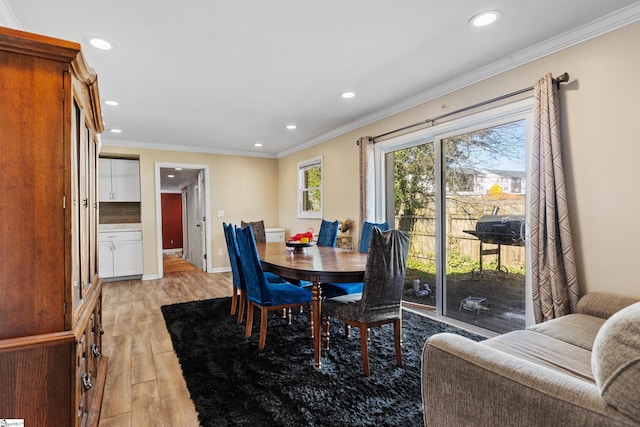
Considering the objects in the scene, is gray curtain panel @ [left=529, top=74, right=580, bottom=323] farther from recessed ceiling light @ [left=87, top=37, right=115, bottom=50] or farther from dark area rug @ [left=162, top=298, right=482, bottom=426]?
recessed ceiling light @ [left=87, top=37, right=115, bottom=50]

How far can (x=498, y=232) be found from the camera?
9.71 feet

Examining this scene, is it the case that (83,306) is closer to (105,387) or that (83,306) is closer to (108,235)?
(105,387)

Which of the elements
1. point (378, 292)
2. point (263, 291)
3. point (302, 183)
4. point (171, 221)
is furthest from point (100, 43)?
point (171, 221)

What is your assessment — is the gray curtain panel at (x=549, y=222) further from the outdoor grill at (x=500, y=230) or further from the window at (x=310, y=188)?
the window at (x=310, y=188)

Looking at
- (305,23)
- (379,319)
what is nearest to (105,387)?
(379,319)

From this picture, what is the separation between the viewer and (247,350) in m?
2.63

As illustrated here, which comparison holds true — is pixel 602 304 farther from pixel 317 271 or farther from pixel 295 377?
→ pixel 295 377

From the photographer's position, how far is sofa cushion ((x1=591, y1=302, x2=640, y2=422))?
82cm

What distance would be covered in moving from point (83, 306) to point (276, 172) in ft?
18.2

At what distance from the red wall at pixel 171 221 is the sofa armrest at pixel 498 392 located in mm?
10649

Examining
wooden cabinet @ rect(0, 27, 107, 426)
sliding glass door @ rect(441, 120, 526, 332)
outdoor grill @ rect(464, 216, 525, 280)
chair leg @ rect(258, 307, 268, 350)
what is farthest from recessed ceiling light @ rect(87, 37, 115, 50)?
outdoor grill @ rect(464, 216, 525, 280)

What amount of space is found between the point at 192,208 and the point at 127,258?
2.40 meters

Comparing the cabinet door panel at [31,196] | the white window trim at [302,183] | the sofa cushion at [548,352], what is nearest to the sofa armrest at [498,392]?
the sofa cushion at [548,352]

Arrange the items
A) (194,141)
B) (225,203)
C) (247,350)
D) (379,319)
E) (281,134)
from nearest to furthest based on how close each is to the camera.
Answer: (379,319), (247,350), (281,134), (194,141), (225,203)
